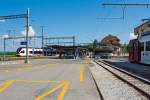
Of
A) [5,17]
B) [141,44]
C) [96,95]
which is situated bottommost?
[96,95]

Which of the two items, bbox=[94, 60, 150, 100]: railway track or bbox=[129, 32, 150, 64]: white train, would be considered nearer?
bbox=[94, 60, 150, 100]: railway track

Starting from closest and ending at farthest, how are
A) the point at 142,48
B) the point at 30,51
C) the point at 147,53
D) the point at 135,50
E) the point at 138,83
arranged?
the point at 138,83 → the point at 147,53 → the point at 142,48 → the point at 135,50 → the point at 30,51

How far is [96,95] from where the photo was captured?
1307cm

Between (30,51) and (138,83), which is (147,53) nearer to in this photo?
(138,83)

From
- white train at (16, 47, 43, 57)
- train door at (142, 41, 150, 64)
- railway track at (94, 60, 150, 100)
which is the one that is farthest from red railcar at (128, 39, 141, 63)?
white train at (16, 47, 43, 57)

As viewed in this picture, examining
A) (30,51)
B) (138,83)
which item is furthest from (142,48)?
(30,51)

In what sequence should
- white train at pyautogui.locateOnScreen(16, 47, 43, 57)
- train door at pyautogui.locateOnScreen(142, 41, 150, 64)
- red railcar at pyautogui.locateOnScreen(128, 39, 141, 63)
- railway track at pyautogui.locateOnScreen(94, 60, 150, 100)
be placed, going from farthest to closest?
white train at pyautogui.locateOnScreen(16, 47, 43, 57)
red railcar at pyautogui.locateOnScreen(128, 39, 141, 63)
train door at pyautogui.locateOnScreen(142, 41, 150, 64)
railway track at pyautogui.locateOnScreen(94, 60, 150, 100)

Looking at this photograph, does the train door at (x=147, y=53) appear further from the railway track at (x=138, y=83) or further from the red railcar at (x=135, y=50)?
the railway track at (x=138, y=83)

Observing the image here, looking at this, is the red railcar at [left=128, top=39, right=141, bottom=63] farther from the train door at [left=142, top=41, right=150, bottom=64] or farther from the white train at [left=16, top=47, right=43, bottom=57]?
the white train at [left=16, top=47, right=43, bottom=57]

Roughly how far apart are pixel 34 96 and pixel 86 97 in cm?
179

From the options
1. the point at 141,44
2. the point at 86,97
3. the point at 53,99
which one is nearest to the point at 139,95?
the point at 86,97

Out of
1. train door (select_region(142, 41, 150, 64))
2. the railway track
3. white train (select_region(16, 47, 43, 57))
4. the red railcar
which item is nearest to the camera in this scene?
the railway track

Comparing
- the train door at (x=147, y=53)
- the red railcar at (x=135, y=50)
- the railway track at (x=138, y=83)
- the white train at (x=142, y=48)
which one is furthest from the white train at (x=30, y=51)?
the railway track at (x=138, y=83)

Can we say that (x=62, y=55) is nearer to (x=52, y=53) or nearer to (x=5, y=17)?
(x=52, y=53)
